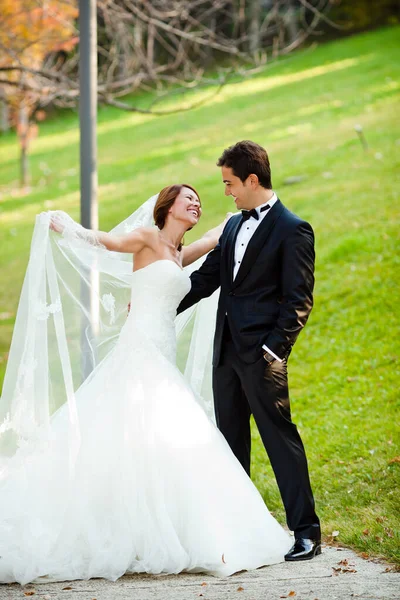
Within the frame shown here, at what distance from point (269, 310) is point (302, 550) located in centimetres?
132

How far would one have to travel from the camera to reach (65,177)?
2272 cm

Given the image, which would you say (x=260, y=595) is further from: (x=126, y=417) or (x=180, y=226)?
(x=180, y=226)

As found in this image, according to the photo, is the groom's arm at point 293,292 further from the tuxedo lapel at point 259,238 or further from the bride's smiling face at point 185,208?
the bride's smiling face at point 185,208

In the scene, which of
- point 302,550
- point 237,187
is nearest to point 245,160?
point 237,187

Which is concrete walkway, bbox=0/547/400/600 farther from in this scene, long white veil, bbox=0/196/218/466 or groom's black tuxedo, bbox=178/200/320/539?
long white veil, bbox=0/196/218/466

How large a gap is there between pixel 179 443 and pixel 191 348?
1.07 meters

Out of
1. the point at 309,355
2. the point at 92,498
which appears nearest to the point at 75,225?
the point at 92,498

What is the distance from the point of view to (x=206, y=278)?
16.6 ft

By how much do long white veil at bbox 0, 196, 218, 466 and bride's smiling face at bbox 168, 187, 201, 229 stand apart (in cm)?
43

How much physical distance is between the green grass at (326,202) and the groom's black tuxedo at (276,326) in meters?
0.59

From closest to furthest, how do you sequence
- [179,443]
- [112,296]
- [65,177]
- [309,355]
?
[179,443], [112,296], [309,355], [65,177]

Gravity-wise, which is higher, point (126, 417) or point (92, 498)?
point (126, 417)

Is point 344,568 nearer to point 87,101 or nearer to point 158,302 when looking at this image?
point 158,302

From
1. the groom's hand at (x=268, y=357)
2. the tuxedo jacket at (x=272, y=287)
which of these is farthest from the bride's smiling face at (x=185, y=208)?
the groom's hand at (x=268, y=357)
